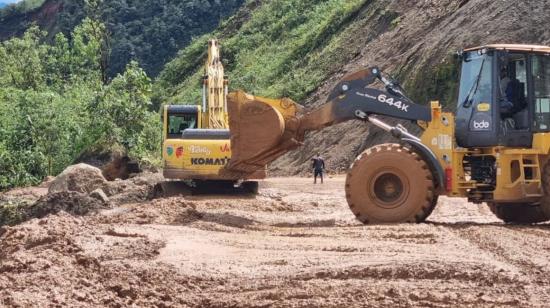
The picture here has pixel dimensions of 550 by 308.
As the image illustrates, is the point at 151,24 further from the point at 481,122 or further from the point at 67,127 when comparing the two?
the point at 481,122

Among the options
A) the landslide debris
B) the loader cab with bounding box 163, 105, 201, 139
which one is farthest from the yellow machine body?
the loader cab with bounding box 163, 105, 201, 139

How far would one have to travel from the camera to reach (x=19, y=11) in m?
91.7

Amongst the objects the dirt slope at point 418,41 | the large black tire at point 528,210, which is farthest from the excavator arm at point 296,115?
the dirt slope at point 418,41

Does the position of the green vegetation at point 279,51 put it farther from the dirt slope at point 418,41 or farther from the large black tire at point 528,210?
the large black tire at point 528,210

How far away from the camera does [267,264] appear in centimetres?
986

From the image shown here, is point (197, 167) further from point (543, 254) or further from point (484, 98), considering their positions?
point (543, 254)

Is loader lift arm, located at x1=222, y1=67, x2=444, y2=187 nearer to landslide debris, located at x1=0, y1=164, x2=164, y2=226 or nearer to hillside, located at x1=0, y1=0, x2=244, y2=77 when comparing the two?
landslide debris, located at x1=0, y1=164, x2=164, y2=226

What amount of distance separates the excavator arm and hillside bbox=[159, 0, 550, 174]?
15.7 m

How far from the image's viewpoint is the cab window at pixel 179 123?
2494 cm

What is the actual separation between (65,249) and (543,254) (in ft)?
17.7

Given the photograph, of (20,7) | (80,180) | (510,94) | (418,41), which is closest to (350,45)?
(418,41)

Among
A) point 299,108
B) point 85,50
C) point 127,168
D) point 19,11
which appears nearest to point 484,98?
point 299,108

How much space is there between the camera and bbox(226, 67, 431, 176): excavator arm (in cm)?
1409

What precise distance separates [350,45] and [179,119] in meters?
17.0
